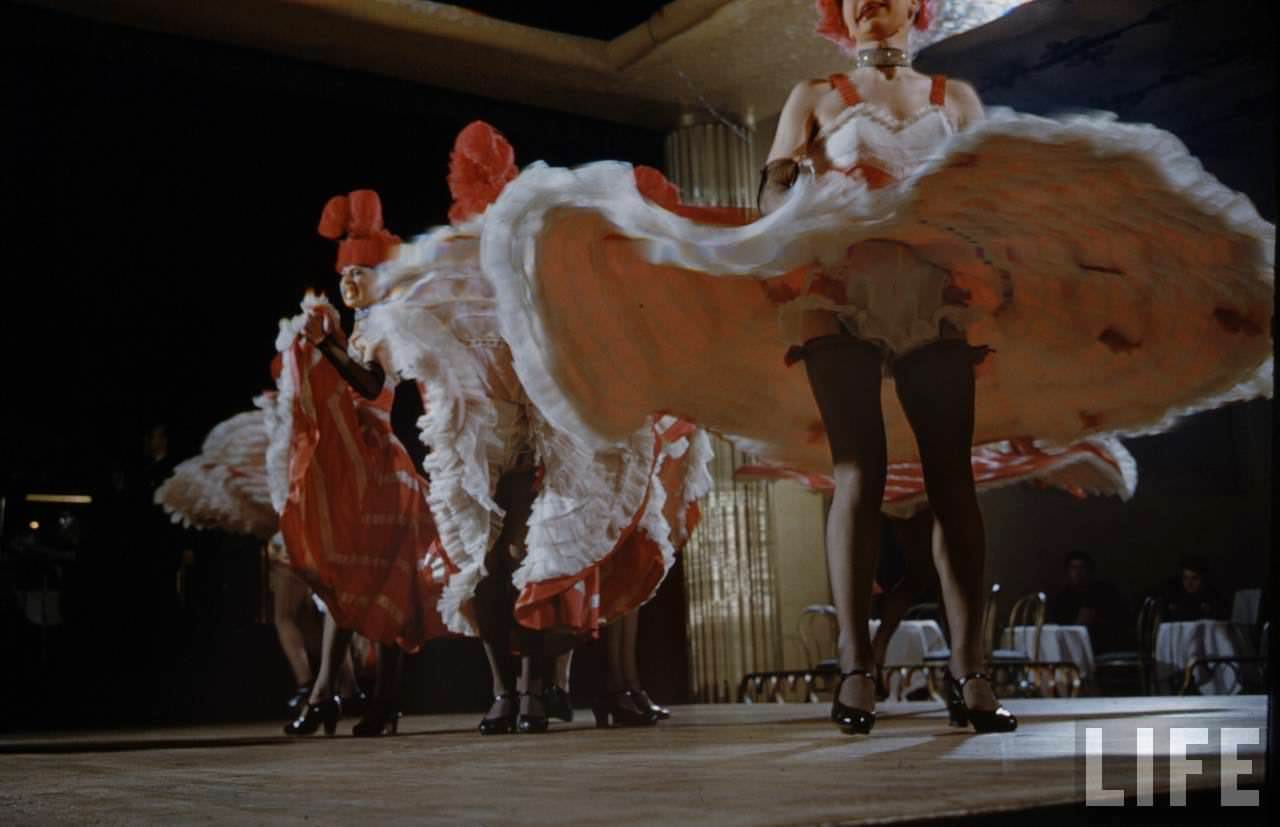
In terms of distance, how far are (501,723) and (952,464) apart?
134 centimetres

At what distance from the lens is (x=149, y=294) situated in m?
5.85

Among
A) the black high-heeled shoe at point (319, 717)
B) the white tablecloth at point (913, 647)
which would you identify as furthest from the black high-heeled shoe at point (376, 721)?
the white tablecloth at point (913, 647)

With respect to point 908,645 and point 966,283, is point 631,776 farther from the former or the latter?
point 908,645

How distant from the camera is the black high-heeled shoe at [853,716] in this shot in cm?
214

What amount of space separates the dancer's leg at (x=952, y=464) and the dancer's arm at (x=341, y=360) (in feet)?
4.72

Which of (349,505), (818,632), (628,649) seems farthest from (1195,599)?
(349,505)

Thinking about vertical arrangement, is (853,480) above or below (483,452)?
below

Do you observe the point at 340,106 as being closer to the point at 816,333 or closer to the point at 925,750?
the point at 816,333

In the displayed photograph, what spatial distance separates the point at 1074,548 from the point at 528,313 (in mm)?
7928

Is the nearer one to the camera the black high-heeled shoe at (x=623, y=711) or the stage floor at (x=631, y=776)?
the stage floor at (x=631, y=776)

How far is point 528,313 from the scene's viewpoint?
96.2 inches

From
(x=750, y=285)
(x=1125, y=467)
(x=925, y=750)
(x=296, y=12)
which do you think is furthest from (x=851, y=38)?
(x=296, y=12)

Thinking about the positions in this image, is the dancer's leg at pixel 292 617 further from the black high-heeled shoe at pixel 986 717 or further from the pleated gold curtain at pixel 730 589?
the black high-heeled shoe at pixel 986 717

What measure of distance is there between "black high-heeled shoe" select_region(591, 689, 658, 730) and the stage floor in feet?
1.45
